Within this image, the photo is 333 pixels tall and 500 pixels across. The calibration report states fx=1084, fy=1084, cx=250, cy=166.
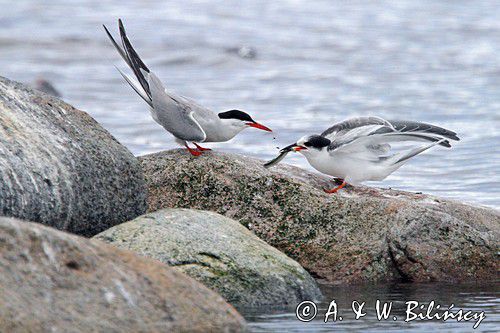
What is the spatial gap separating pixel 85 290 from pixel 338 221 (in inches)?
117

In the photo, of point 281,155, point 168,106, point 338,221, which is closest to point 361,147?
point 281,155

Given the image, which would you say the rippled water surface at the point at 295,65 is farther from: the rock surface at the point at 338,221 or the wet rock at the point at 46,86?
the rock surface at the point at 338,221

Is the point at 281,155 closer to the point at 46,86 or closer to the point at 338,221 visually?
the point at 338,221

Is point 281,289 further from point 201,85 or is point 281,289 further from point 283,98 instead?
point 201,85

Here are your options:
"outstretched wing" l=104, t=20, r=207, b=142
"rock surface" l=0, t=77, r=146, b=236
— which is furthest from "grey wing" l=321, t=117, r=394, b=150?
"rock surface" l=0, t=77, r=146, b=236

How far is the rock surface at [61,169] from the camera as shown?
619 centimetres

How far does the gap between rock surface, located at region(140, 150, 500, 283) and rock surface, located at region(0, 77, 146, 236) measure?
0.61m

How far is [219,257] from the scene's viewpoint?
619cm

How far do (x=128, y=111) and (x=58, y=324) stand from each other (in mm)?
10822

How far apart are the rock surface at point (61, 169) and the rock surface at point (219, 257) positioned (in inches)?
16.0

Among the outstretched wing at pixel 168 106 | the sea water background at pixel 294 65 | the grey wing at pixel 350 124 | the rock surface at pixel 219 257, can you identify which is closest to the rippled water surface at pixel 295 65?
the sea water background at pixel 294 65

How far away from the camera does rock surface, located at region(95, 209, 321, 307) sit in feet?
20.0

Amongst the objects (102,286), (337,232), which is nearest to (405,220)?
(337,232)

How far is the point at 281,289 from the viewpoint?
623 centimetres
